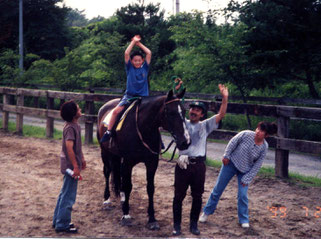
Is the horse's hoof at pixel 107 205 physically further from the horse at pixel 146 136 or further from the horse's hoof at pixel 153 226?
the horse's hoof at pixel 153 226

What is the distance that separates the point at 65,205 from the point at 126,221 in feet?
2.67

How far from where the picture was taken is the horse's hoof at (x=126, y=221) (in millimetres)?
4705

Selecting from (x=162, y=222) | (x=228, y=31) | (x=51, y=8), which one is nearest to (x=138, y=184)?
(x=162, y=222)

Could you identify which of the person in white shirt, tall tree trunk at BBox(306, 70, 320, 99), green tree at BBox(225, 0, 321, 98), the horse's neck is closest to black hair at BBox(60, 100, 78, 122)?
the horse's neck

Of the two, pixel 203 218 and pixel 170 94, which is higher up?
pixel 170 94

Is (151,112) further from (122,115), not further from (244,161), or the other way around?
(244,161)

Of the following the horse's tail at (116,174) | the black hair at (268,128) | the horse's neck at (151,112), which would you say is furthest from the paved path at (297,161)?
the horse's neck at (151,112)

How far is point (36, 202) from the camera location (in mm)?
5492

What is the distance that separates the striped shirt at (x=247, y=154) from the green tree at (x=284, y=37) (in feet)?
20.5

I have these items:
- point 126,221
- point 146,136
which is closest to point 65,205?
point 126,221

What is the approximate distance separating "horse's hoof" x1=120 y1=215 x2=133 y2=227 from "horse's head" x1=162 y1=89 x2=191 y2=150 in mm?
1334

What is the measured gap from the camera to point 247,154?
188 inches

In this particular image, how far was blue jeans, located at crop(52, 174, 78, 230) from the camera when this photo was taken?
14.4ft

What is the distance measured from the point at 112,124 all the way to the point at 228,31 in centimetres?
765
